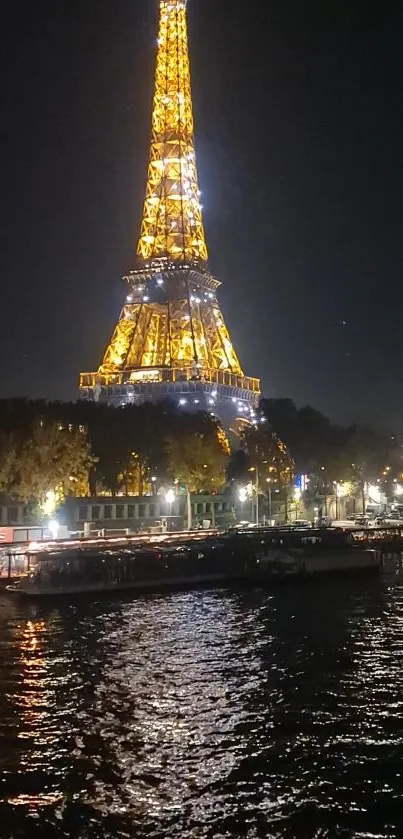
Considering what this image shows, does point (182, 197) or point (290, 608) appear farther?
point (182, 197)

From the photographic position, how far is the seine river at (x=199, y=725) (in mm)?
17703

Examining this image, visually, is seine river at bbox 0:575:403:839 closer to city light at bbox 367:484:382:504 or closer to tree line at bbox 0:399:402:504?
tree line at bbox 0:399:402:504

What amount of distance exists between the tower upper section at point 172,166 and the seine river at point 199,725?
82.1 m

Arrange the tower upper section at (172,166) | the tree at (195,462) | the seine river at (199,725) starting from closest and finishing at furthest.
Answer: the seine river at (199,725), the tree at (195,462), the tower upper section at (172,166)

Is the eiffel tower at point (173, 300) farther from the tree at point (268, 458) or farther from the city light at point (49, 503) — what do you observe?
the city light at point (49, 503)

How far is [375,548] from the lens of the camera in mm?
63562

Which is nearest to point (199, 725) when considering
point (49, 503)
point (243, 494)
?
point (49, 503)

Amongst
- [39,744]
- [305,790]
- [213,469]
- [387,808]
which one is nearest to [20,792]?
[39,744]

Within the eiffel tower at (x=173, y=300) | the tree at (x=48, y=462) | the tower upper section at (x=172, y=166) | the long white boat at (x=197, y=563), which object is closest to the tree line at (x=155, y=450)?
the tree at (x=48, y=462)

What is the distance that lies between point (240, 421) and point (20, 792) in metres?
96.6

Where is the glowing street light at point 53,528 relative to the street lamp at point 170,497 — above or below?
below

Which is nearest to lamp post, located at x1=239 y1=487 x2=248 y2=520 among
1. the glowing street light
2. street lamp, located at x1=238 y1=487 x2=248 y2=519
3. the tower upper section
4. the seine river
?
street lamp, located at x1=238 y1=487 x2=248 y2=519

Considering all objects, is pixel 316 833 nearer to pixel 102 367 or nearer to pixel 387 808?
pixel 387 808

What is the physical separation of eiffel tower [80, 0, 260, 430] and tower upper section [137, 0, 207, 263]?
0.41 ft
